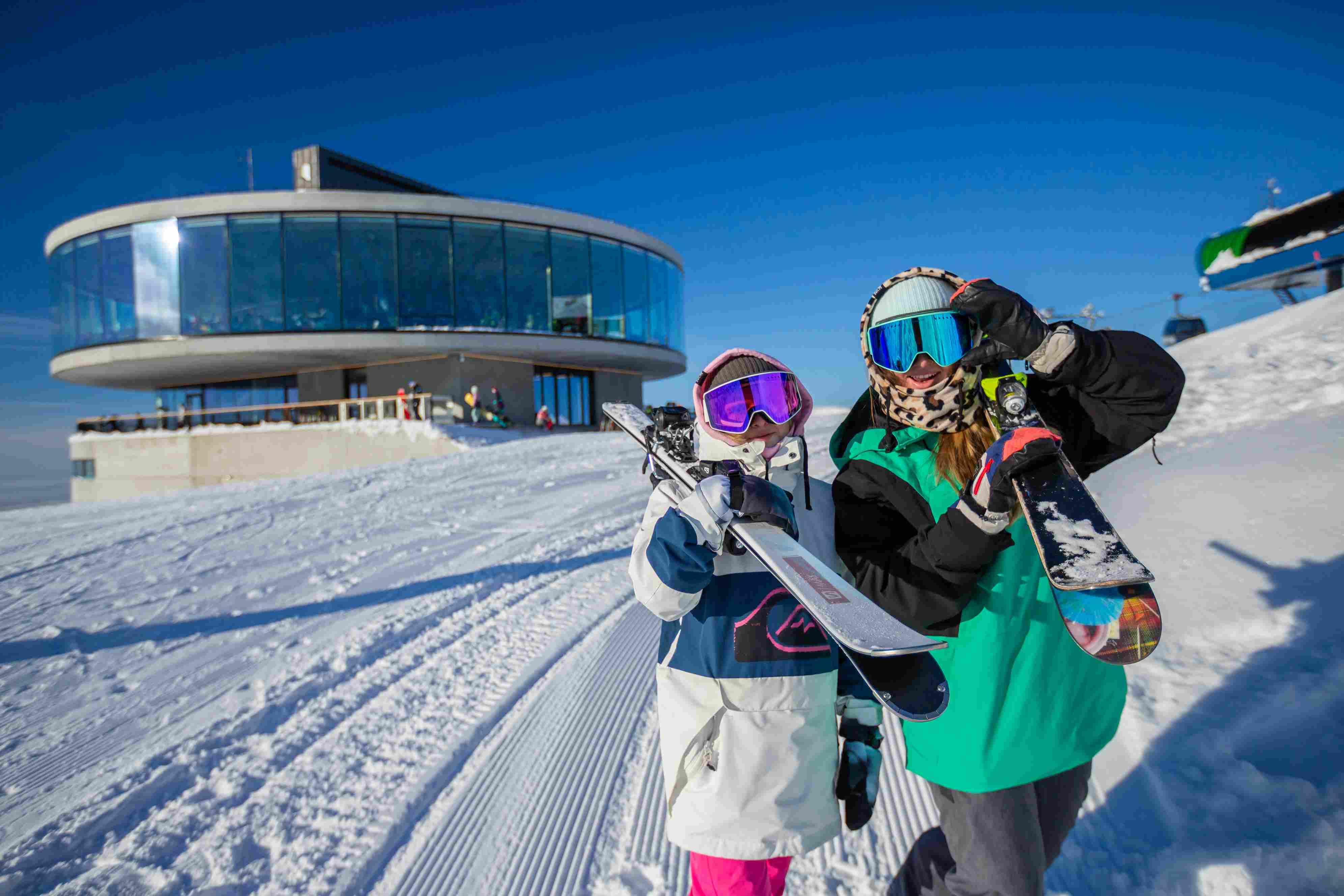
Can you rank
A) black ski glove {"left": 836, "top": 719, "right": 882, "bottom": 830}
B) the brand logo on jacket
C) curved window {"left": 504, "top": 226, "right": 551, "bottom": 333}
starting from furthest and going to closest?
curved window {"left": 504, "top": 226, "right": 551, "bottom": 333} < black ski glove {"left": 836, "top": 719, "right": 882, "bottom": 830} < the brand logo on jacket

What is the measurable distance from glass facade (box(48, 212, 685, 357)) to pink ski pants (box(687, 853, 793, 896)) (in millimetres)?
25538

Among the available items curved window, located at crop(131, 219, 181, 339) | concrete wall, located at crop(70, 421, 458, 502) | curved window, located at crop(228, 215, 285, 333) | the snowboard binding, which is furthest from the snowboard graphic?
Answer: curved window, located at crop(131, 219, 181, 339)

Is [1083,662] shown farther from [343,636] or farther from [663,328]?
[663,328]

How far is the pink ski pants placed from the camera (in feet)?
5.35

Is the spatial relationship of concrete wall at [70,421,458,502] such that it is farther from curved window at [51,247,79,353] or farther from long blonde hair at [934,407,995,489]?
long blonde hair at [934,407,995,489]

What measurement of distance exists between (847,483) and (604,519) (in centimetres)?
626

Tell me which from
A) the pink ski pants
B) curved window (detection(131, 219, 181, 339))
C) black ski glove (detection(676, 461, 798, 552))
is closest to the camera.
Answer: black ski glove (detection(676, 461, 798, 552))

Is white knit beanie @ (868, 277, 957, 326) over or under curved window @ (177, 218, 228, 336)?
under

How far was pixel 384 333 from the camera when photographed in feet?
78.9

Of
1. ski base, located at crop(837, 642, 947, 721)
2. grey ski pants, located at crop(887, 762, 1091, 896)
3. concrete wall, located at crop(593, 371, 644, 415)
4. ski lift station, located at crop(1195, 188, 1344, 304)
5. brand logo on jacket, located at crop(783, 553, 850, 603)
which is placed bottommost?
grey ski pants, located at crop(887, 762, 1091, 896)

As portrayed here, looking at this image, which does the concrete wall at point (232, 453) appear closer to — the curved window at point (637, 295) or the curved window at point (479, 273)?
the curved window at point (479, 273)

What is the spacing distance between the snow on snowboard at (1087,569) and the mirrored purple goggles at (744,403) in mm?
711

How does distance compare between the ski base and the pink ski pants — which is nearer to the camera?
the ski base

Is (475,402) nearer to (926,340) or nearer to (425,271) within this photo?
(425,271)
